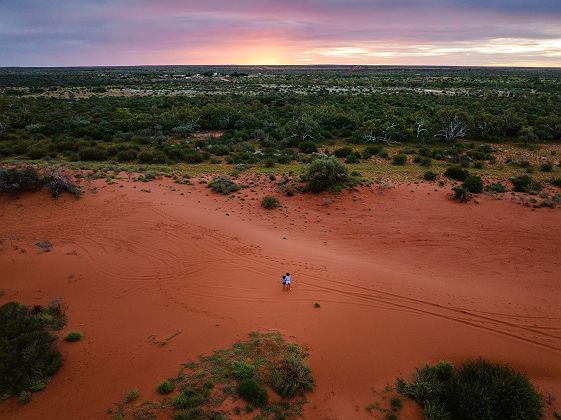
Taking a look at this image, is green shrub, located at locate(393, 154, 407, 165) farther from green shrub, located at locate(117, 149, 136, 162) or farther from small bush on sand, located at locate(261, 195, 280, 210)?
green shrub, located at locate(117, 149, 136, 162)

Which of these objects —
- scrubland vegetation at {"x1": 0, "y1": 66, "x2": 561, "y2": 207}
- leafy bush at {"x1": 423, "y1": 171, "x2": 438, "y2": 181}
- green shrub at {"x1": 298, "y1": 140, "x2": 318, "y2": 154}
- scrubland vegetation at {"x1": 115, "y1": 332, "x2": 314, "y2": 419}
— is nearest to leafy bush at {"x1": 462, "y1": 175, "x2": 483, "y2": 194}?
scrubland vegetation at {"x1": 0, "y1": 66, "x2": 561, "y2": 207}

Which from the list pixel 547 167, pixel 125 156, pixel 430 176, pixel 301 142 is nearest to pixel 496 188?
pixel 430 176

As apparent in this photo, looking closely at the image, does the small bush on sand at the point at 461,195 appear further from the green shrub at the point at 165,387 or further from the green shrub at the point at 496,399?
the green shrub at the point at 165,387

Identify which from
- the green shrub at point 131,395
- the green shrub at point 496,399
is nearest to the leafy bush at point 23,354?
the green shrub at point 131,395

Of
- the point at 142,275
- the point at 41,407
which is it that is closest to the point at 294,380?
the point at 41,407

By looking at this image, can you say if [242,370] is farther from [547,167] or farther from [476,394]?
[547,167]

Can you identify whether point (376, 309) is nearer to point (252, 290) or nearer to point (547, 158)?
point (252, 290)

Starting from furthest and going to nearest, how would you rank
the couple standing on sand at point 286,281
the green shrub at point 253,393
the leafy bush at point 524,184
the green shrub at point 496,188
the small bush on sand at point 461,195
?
the leafy bush at point 524,184 < the green shrub at point 496,188 < the small bush on sand at point 461,195 < the couple standing on sand at point 286,281 < the green shrub at point 253,393
